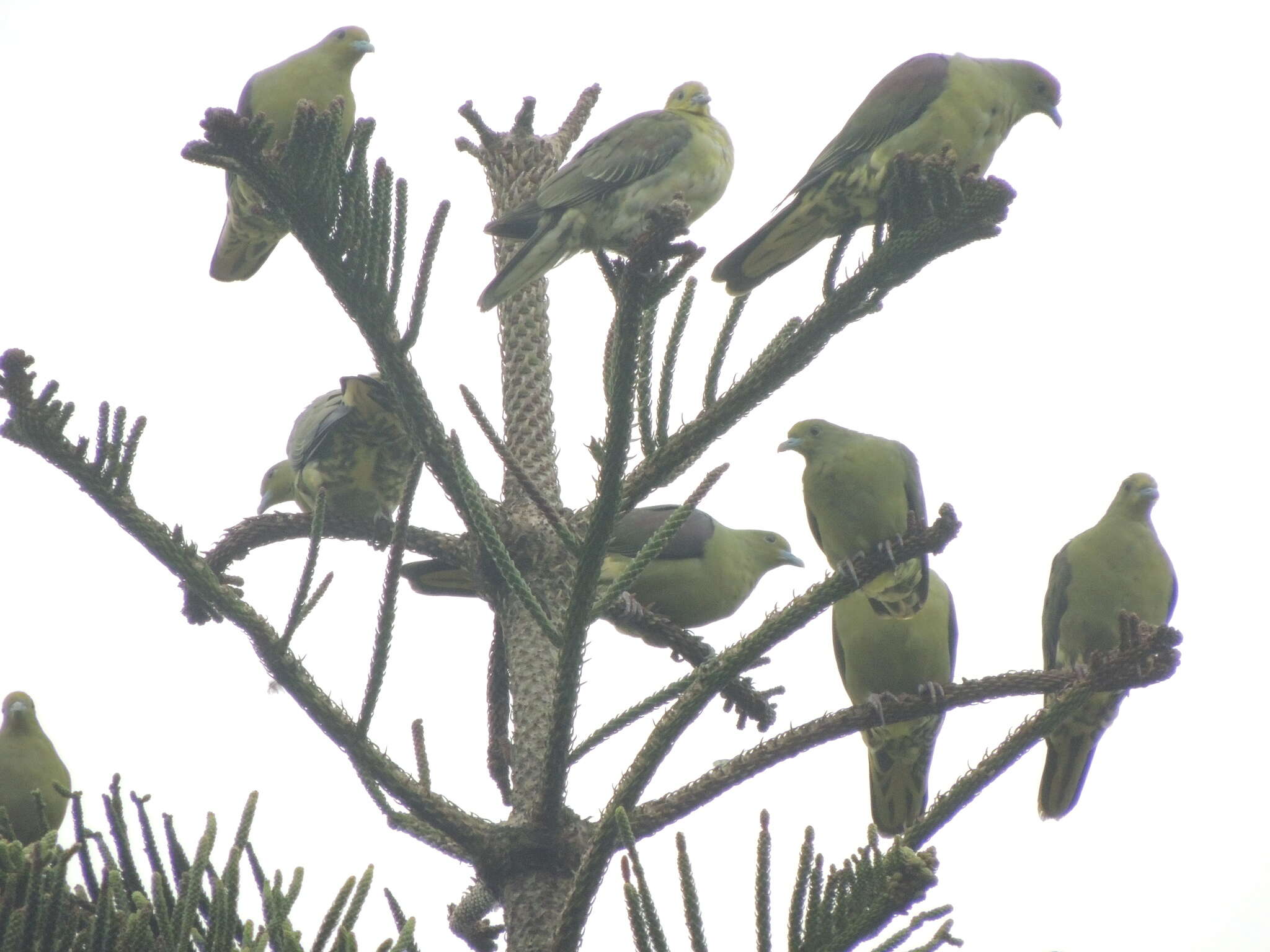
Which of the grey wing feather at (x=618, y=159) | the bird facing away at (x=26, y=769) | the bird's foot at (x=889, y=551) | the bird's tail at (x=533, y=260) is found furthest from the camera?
the bird facing away at (x=26, y=769)

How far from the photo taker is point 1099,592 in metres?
5.56

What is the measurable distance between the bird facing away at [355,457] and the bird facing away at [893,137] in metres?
2.15

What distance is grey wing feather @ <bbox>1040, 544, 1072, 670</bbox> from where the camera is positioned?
5.68 m

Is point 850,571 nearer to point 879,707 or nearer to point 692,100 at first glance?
point 879,707

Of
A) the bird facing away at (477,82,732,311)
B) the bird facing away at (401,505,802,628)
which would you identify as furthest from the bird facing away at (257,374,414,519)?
the bird facing away at (477,82,732,311)

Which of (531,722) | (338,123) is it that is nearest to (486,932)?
(531,722)

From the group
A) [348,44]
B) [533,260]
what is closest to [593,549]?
[533,260]

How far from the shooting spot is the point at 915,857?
2.16m

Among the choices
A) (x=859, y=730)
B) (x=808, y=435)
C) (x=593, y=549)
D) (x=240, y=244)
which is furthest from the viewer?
(x=240, y=244)

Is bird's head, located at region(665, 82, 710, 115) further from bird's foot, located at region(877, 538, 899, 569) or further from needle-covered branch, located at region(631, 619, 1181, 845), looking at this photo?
needle-covered branch, located at region(631, 619, 1181, 845)

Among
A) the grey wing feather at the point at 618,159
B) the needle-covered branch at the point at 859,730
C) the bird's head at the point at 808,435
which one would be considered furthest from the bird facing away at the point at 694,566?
the needle-covered branch at the point at 859,730

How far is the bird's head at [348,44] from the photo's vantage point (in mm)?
5543

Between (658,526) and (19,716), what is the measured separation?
8.83 feet

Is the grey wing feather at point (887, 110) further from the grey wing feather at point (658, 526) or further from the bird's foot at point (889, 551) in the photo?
the grey wing feather at point (658, 526)
